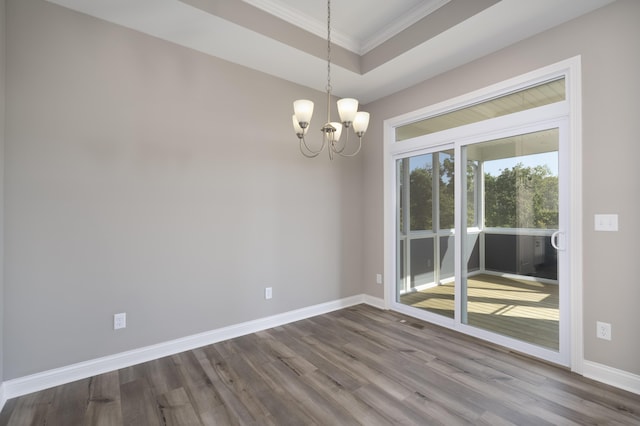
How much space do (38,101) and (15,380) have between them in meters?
2.02

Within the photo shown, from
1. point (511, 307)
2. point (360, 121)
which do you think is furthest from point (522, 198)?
point (360, 121)

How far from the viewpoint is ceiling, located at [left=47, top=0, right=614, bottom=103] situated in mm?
2301

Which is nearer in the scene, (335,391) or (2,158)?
(2,158)

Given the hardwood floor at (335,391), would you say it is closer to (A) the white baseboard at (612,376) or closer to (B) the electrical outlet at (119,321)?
(A) the white baseboard at (612,376)

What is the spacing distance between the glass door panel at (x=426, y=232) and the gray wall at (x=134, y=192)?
130 cm

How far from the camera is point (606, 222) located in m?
2.22

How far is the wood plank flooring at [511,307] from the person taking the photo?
8.46ft

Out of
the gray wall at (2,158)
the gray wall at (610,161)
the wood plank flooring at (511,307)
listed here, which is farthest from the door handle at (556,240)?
the gray wall at (2,158)

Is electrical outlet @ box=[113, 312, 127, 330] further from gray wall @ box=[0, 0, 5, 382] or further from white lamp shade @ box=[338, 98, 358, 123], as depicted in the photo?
white lamp shade @ box=[338, 98, 358, 123]

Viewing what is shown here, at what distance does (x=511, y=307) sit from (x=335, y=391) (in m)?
1.94

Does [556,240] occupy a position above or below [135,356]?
above

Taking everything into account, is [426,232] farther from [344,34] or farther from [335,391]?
[344,34]

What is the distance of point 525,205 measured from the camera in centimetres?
271

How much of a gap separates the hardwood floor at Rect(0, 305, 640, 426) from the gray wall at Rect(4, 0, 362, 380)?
0.37m
